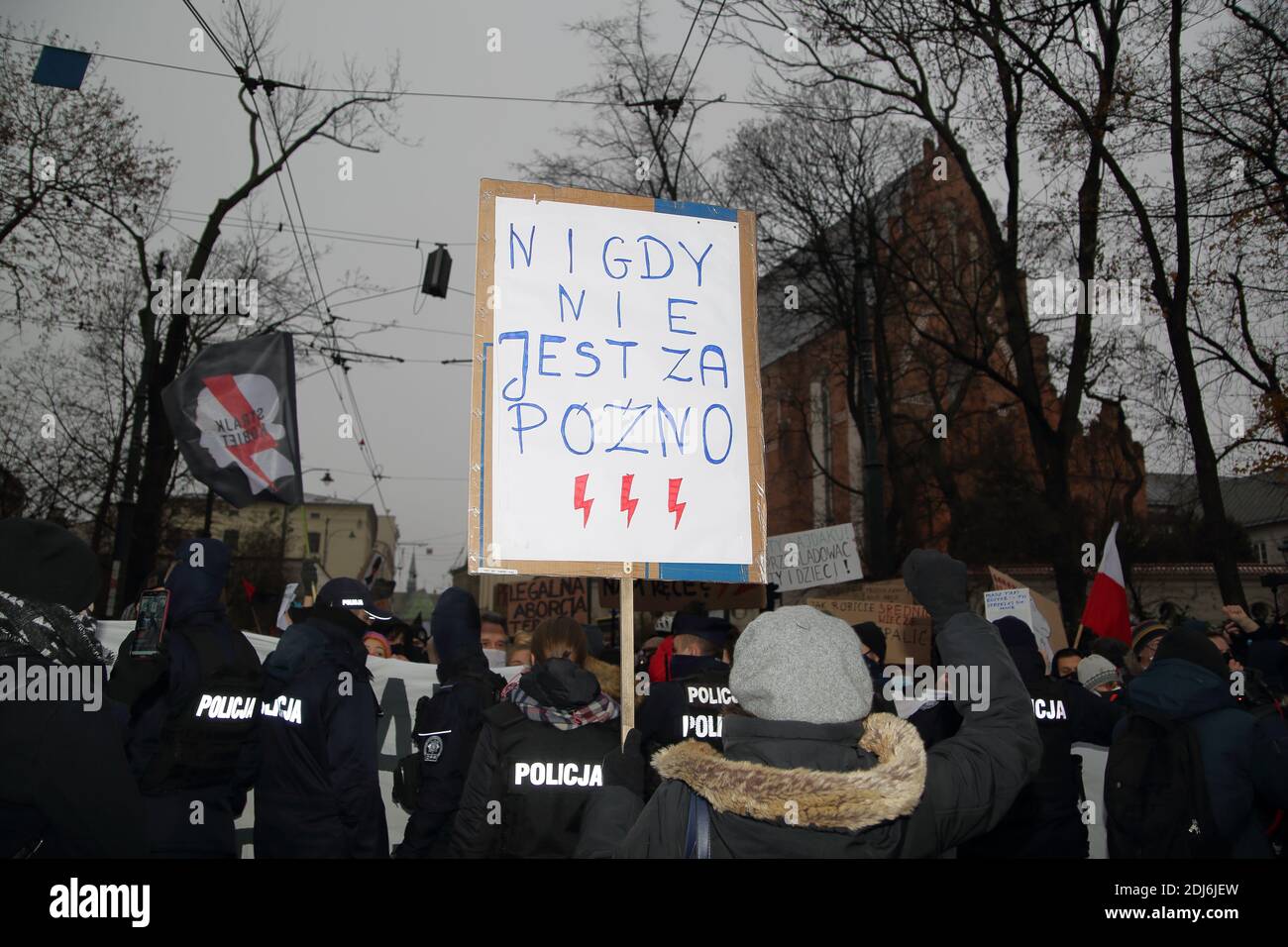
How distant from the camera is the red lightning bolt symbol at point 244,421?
30.3 feet

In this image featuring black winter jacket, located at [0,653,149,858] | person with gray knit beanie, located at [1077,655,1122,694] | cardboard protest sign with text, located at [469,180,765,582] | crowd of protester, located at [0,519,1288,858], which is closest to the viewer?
crowd of protester, located at [0,519,1288,858]

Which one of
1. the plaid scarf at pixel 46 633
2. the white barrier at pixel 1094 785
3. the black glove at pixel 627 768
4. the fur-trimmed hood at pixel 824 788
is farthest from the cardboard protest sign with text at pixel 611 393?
the white barrier at pixel 1094 785

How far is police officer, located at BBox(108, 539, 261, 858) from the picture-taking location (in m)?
3.40

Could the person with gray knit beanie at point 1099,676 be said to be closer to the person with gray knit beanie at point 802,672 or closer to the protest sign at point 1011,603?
the protest sign at point 1011,603

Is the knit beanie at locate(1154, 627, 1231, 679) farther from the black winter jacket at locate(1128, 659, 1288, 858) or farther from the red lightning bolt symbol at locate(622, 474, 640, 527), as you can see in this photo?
the red lightning bolt symbol at locate(622, 474, 640, 527)

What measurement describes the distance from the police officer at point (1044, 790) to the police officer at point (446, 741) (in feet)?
6.69

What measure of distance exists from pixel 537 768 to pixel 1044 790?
206cm

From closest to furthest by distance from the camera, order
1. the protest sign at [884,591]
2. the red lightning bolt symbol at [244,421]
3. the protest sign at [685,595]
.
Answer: the red lightning bolt symbol at [244,421] < the protest sign at [884,591] < the protest sign at [685,595]

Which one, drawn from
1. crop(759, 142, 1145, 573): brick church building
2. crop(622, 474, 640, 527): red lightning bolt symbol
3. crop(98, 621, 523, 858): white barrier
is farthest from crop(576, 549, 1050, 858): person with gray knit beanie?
crop(759, 142, 1145, 573): brick church building

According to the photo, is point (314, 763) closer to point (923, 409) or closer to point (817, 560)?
point (817, 560)

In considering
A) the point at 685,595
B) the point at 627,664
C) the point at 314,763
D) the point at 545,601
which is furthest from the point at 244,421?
the point at 627,664

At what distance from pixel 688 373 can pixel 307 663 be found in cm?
181

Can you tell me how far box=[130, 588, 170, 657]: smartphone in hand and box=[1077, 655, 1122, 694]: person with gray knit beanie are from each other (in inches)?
189

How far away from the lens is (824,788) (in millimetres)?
1860
